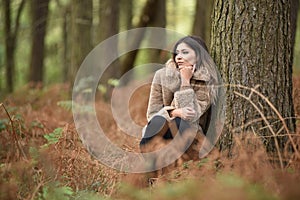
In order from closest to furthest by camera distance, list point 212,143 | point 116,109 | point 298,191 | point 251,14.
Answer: point 298,191, point 251,14, point 212,143, point 116,109

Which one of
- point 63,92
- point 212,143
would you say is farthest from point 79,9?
point 212,143

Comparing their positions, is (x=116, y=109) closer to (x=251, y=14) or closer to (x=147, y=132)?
(x=147, y=132)

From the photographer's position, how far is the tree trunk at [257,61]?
4141mm

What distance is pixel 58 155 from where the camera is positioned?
429 centimetres

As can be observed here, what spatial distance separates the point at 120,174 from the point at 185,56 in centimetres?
136

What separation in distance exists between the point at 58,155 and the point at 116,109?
14.5ft

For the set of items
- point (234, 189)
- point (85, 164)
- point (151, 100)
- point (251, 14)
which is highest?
point (251, 14)

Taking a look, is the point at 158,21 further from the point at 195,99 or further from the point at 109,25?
the point at 195,99

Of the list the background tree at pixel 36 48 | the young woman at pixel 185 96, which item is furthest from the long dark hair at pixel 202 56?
the background tree at pixel 36 48

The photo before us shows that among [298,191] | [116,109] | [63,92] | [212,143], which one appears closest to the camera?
[298,191]

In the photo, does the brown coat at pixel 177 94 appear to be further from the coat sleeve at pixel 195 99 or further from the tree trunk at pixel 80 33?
the tree trunk at pixel 80 33

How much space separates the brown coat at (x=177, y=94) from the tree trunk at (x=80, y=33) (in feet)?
15.6

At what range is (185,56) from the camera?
465 cm

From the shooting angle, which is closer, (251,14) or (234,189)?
(234,189)
